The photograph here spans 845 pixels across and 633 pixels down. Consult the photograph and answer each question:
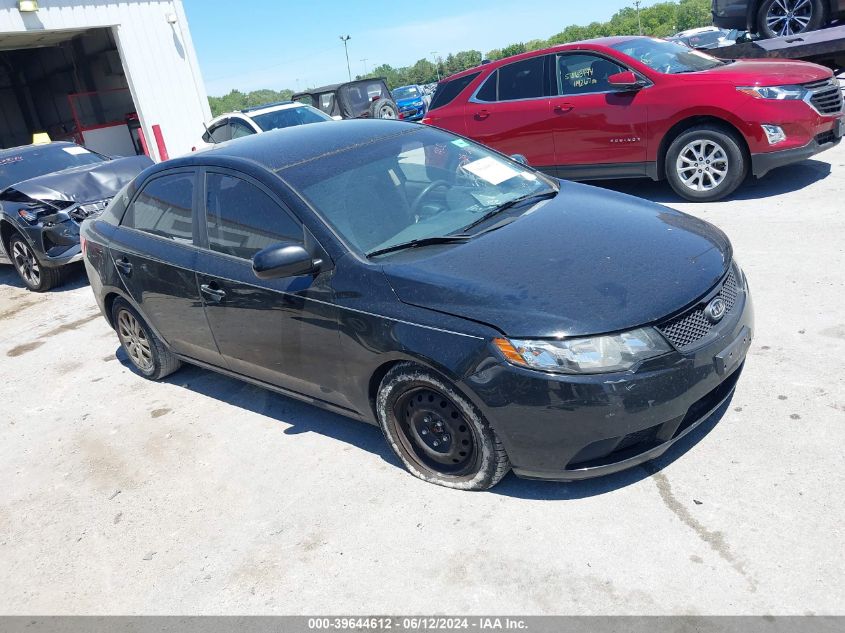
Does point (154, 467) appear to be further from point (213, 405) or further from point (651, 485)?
point (651, 485)

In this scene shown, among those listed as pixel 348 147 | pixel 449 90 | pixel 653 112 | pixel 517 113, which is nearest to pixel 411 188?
pixel 348 147

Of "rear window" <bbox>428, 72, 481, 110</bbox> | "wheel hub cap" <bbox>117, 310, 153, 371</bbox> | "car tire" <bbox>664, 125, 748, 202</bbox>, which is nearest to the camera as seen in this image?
"wheel hub cap" <bbox>117, 310, 153, 371</bbox>

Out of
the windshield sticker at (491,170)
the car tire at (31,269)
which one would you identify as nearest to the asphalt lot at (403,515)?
the windshield sticker at (491,170)

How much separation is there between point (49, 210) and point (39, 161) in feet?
6.41

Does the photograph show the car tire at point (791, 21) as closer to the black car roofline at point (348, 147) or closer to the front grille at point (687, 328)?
the black car roofline at point (348, 147)

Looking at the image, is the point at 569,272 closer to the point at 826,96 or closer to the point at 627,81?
the point at 627,81

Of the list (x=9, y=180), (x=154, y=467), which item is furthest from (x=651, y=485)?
(x=9, y=180)

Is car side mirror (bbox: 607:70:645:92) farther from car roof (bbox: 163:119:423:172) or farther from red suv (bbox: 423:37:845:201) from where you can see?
car roof (bbox: 163:119:423:172)

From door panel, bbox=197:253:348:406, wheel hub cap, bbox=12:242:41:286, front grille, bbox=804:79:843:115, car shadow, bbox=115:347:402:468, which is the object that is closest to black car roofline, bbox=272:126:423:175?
Result: door panel, bbox=197:253:348:406

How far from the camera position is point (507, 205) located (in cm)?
386

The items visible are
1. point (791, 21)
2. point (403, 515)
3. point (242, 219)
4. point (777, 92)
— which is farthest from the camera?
point (791, 21)

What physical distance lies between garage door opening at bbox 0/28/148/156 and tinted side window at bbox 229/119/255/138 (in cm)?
695

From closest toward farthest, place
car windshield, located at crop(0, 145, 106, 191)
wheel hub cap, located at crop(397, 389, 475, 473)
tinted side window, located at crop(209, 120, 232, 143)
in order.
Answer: wheel hub cap, located at crop(397, 389, 475, 473) < car windshield, located at crop(0, 145, 106, 191) < tinted side window, located at crop(209, 120, 232, 143)

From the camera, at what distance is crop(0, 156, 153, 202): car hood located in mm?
7941
